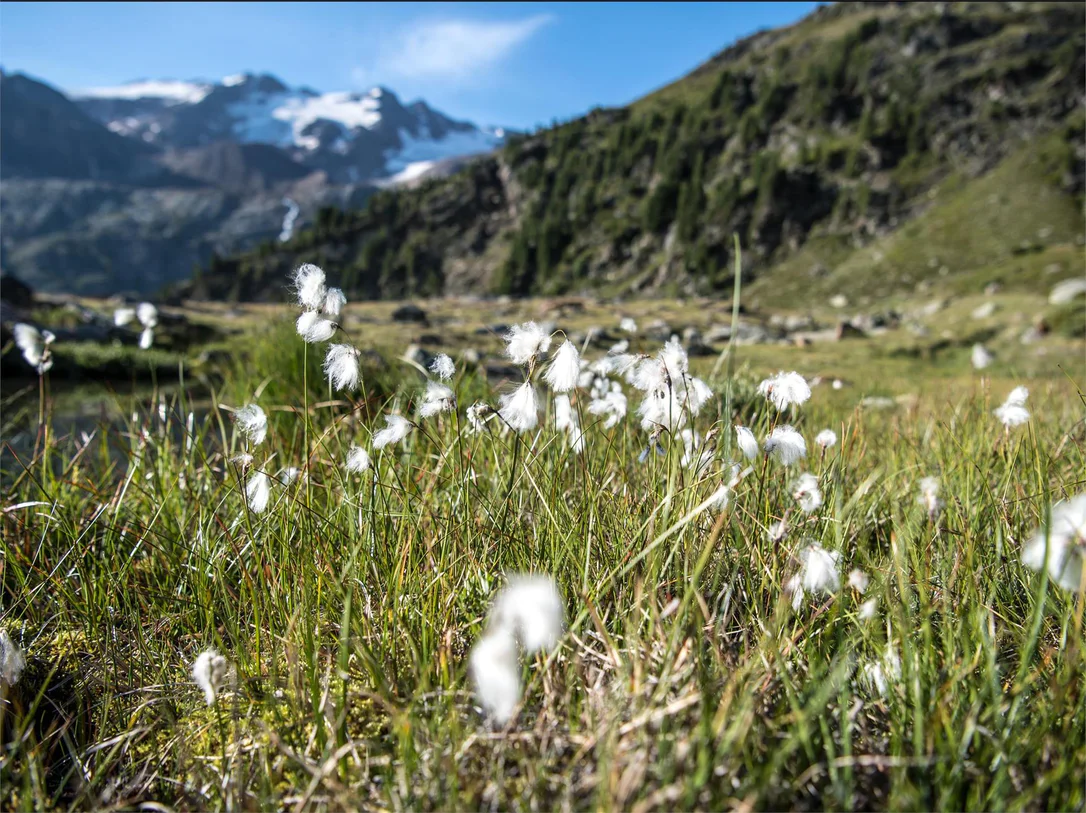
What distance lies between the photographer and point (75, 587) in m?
2.08

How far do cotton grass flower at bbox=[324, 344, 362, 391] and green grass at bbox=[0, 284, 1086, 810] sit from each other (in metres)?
0.32


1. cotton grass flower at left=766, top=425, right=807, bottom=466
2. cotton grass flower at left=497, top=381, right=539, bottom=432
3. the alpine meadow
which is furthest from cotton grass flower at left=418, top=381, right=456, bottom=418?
cotton grass flower at left=766, top=425, right=807, bottom=466

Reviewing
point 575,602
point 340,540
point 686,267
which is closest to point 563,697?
point 575,602

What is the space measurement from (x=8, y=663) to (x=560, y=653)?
51.0 inches

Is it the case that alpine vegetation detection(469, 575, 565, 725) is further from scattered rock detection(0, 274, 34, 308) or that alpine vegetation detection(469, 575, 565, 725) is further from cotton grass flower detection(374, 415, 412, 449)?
scattered rock detection(0, 274, 34, 308)

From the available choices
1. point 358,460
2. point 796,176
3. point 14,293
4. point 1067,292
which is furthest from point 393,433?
point 796,176

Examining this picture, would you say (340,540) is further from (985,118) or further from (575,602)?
(985,118)

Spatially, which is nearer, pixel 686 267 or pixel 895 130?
pixel 895 130

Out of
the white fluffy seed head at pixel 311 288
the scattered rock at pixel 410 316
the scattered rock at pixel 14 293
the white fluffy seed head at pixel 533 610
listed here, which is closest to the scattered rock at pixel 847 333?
the scattered rock at pixel 410 316

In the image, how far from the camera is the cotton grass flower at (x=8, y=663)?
1474 mm

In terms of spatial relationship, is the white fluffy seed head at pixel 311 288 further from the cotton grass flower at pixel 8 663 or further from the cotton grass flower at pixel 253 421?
the cotton grass flower at pixel 8 663

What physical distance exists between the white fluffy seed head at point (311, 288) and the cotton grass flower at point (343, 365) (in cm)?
13

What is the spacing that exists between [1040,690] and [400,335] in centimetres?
952

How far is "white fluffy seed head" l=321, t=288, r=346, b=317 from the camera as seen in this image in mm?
1662
